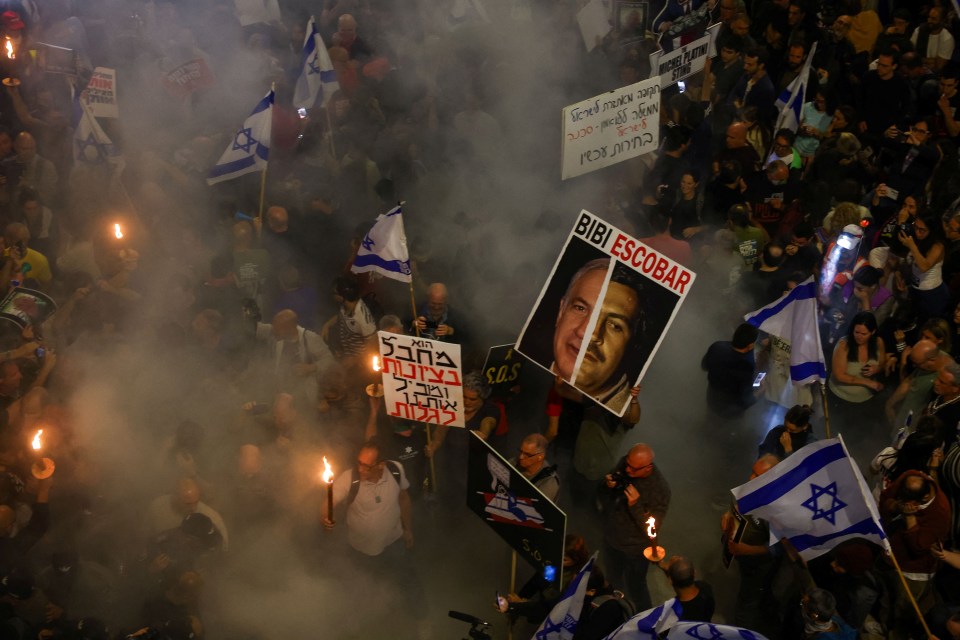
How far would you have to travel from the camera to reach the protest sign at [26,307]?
309 inches

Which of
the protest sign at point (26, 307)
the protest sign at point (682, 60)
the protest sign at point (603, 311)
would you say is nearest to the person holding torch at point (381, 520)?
the protest sign at point (603, 311)

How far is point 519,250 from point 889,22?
4.99 m

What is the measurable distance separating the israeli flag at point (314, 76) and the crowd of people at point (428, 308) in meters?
0.18

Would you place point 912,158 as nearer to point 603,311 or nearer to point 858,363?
point 858,363

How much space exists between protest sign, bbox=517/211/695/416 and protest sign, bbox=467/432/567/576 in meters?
0.78

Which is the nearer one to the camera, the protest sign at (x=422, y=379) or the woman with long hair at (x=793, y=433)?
the woman with long hair at (x=793, y=433)

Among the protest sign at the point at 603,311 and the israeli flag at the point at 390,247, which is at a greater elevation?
the israeli flag at the point at 390,247

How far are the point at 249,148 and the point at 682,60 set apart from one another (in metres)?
4.14

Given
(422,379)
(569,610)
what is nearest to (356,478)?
(422,379)

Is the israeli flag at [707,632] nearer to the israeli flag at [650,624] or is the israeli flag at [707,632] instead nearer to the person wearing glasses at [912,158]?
the israeli flag at [650,624]

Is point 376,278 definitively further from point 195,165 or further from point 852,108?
point 852,108

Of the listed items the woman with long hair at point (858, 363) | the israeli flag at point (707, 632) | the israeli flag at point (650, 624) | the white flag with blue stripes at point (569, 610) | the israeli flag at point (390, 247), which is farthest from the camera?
the israeli flag at point (390, 247)

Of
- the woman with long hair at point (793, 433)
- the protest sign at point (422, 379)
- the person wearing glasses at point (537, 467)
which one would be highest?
the protest sign at point (422, 379)

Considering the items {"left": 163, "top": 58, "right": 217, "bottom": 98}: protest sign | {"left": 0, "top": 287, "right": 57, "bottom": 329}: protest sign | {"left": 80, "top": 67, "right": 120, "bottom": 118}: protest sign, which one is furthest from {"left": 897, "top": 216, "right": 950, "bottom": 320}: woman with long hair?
{"left": 80, "top": 67, "right": 120, "bottom": 118}: protest sign
